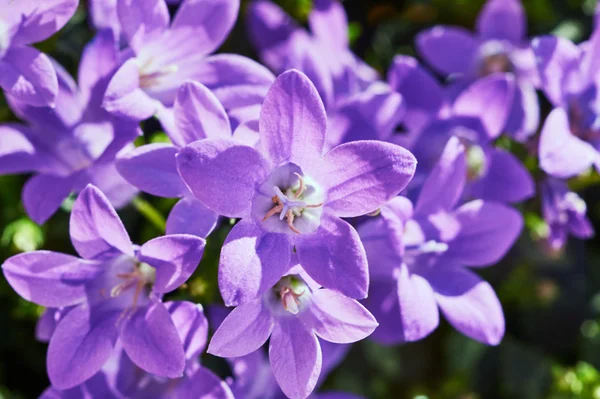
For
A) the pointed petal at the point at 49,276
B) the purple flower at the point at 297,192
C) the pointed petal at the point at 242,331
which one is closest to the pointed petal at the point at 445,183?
the purple flower at the point at 297,192

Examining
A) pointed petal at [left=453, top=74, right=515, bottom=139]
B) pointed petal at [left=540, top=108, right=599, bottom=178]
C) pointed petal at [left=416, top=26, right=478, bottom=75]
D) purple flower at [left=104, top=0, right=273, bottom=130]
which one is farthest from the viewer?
pointed petal at [left=416, top=26, right=478, bottom=75]

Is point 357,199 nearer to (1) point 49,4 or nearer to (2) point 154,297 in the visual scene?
(2) point 154,297

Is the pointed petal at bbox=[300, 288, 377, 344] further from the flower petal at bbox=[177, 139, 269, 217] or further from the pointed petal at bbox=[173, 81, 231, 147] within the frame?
the pointed petal at bbox=[173, 81, 231, 147]

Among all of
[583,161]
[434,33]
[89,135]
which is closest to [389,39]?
[434,33]

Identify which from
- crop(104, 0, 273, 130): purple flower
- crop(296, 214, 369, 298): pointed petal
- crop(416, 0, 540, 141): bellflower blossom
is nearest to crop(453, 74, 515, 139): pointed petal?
crop(416, 0, 540, 141): bellflower blossom

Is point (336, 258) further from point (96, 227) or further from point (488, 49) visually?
point (488, 49)
